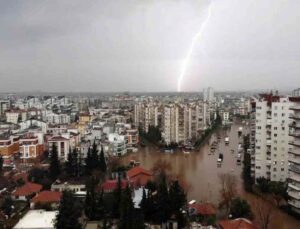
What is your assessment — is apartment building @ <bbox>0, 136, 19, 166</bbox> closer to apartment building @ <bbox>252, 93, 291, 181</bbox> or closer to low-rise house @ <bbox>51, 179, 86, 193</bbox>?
low-rise house @ <bbox>51, 179, 86, 193</bbox>

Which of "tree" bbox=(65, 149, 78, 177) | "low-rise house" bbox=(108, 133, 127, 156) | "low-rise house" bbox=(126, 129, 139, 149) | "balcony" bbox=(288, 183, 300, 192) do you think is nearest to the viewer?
"balcony" bbox=(288, 183, 300, 192)

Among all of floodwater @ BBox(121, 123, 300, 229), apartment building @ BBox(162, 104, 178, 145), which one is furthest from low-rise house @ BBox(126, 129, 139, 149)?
apartment building @ BBox(162, 104, 178, 145)

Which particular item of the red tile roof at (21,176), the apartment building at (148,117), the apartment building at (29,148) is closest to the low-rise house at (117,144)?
the apartment building at (29,148)

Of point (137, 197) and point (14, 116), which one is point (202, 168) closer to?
point (137, 197)

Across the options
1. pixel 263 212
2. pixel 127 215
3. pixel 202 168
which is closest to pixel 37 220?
pixel 127 215

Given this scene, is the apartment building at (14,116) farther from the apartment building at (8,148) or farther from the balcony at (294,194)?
the balcony at (294,194)

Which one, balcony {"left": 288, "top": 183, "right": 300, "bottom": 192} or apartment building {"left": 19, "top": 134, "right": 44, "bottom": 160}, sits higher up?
balcony {"left": 288, "top": 183, "right": 300, "bottom": 192}
